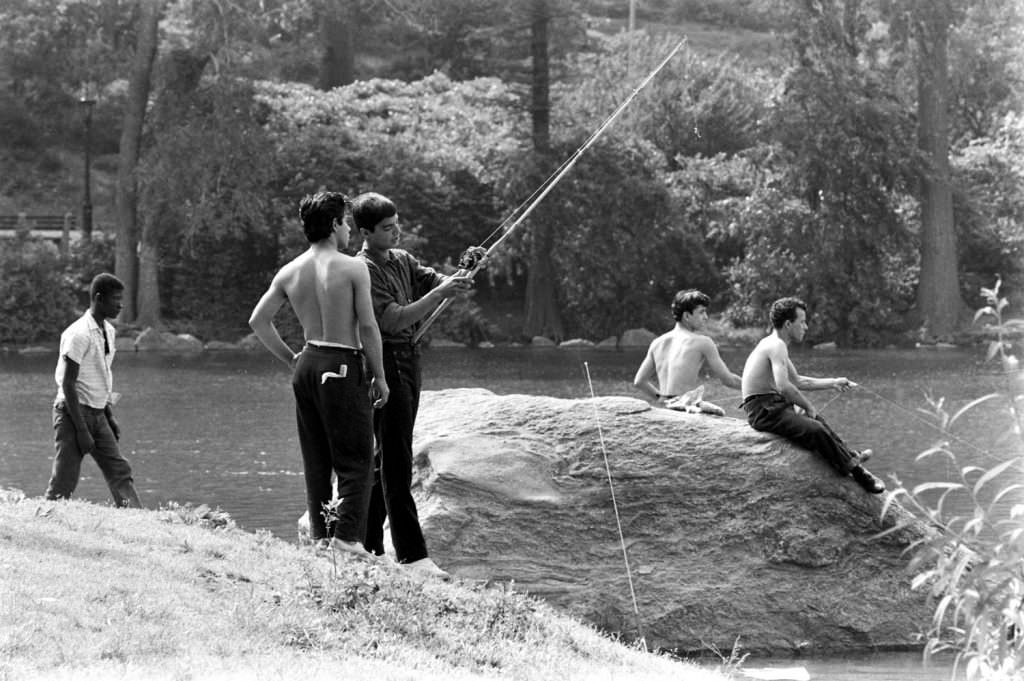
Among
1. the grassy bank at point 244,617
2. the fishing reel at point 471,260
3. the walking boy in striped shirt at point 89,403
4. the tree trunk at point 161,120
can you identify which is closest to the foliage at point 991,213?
the tree trunk at point 161,120

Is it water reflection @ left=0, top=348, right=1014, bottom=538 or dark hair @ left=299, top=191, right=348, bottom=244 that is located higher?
dark hair @ left=299, top=191, right=348, bottom=244

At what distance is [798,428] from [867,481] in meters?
0.57

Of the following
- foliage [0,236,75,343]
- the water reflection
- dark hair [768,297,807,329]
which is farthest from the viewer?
foliage [0,236,75,343]

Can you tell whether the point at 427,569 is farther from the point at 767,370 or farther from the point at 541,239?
the point at 541,239

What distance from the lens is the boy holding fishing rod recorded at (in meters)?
8.91

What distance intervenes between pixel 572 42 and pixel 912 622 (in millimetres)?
37119

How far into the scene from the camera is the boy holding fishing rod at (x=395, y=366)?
8.91 meters

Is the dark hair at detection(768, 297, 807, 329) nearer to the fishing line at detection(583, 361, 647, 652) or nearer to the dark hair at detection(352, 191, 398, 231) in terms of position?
the fishing line at detection(583, 361, 647, 652)

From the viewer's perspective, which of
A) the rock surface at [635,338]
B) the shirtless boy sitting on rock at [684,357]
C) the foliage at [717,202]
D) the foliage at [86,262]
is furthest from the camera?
the foliage at [717,202]

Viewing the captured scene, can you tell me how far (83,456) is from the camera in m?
11.4

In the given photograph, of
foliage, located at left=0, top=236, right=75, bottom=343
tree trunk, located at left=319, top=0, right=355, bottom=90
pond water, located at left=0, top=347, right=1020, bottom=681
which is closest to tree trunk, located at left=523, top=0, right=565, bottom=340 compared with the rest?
pond water, located at left=0, top=347, right=1020, bottom=681

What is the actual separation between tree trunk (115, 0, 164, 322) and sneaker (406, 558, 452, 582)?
3677 centimetres

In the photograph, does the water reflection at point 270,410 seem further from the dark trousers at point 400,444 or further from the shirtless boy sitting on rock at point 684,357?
the dark trousers at point 400,444

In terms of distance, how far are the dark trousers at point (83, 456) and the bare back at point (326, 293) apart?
9.42 ft
